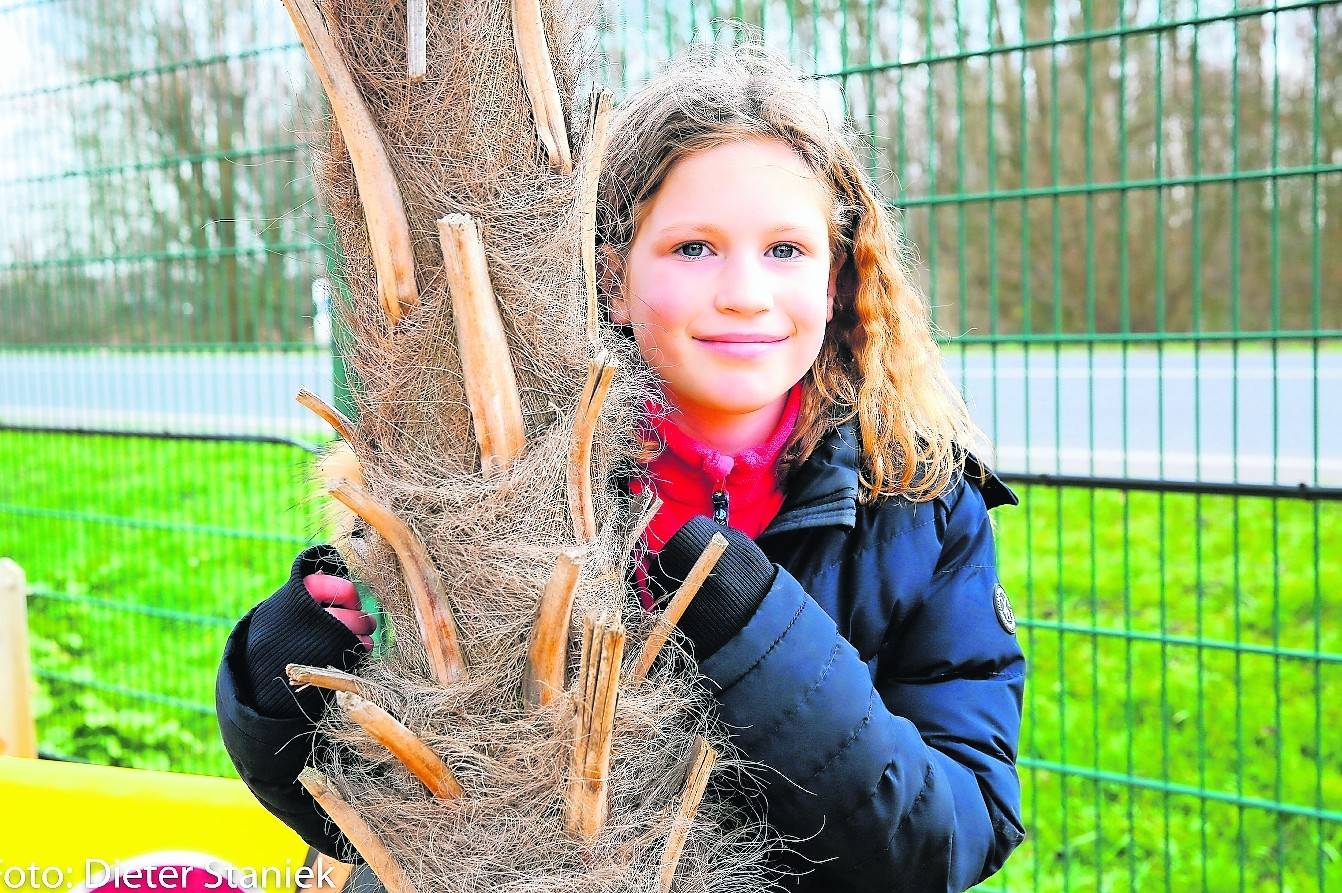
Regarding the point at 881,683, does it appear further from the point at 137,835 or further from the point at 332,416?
the point at 137,835

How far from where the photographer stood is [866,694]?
124 cm

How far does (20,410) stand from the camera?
17.3ft

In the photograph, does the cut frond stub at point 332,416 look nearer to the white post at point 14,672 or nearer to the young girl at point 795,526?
the young girl at point 795,526

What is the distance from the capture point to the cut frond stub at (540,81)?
0.98 m

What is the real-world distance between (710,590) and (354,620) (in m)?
0.41

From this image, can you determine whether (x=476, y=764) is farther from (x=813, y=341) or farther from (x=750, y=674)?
(x=813, y=341)

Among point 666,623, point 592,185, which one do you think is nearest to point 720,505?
point 666,623

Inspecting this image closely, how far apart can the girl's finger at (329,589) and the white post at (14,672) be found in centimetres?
230

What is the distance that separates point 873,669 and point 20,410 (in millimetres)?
4940

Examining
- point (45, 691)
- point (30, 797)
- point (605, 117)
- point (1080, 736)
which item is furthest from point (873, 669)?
point (45, 691)

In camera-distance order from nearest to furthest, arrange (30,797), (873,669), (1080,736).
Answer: (873,669) < (30,797) < (1080,736)

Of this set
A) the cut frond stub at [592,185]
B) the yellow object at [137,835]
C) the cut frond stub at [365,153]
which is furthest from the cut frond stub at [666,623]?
the yellow object at [137,835]

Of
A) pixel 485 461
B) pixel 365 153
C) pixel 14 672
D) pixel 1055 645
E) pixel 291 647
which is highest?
pixel 365 153

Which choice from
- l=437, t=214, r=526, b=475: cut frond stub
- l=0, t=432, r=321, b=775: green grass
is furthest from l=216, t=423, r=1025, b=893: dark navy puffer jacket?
l=0, t=432, r=321, b=775: green grass
